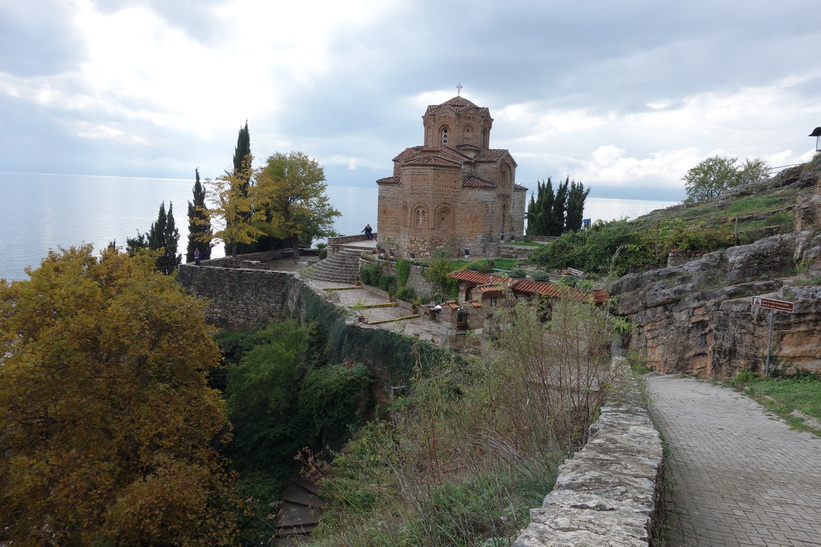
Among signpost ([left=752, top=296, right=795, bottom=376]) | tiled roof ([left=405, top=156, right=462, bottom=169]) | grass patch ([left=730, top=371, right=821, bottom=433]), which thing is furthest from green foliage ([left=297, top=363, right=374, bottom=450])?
tiled roof ([left=405, top=156, right=462, bottom=169])

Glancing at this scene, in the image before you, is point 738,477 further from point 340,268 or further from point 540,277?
point 340,268

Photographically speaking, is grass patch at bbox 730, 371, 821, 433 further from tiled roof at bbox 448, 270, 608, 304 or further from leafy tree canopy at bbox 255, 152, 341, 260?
leafy tree canopy at bbox 255, 152, 341, 260

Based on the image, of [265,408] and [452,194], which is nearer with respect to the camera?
[265,408]

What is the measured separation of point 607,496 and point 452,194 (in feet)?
77.6

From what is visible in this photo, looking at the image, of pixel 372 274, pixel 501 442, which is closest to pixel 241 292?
pixel 372 274

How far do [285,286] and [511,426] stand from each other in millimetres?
20604

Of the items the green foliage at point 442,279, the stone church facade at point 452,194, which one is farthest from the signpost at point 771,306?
the stone church facade at point 452,194

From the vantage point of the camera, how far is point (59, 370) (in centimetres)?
1042

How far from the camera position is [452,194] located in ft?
86.0

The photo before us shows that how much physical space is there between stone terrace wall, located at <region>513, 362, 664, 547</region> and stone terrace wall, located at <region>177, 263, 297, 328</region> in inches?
841

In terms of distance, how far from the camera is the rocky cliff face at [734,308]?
30.1 feet

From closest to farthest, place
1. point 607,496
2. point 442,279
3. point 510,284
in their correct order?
point 607,496
point 510,284
point 442,279

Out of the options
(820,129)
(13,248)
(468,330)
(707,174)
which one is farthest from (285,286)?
(13,248)

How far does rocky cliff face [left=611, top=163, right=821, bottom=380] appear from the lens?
918 centimetres
